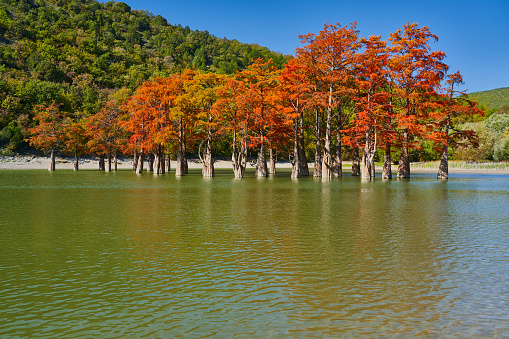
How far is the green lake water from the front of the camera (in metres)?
7.93

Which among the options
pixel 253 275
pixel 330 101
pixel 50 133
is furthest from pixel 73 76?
pixel 253 275

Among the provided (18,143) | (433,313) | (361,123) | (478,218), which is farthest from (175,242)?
(18,143)

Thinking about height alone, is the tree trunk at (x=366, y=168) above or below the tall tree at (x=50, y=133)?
below

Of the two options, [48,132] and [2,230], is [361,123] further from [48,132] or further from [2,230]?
[48,132]

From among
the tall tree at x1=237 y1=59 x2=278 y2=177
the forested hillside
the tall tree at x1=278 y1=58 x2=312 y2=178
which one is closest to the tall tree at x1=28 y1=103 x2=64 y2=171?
the forested hillside

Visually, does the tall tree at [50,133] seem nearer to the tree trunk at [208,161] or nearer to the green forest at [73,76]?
the green forest at [73,76]

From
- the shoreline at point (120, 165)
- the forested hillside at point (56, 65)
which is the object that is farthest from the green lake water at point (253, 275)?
the forested hillside at point (56, 65)

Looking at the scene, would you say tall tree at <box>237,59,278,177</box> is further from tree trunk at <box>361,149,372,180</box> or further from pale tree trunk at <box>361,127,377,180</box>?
tree trunk at <box>361,149,372,180</box>

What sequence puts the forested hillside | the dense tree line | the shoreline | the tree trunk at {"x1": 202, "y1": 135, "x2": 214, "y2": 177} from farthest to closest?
the forested hillside
the shoreline
the tree trunk at {"x1": 202, "y1": 135, "x2": 214, "y2": 177}
the dense tree line

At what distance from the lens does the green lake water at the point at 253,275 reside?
26.0 ft

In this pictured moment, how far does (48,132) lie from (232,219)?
77135mm

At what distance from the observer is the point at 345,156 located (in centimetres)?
11975

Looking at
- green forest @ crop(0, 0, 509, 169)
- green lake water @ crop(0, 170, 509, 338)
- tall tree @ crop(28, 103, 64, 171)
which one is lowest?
green lake water @ crop(0, 170, 509, 338)

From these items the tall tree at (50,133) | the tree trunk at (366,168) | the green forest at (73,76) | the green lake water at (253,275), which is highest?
the green forest at (73,76)
